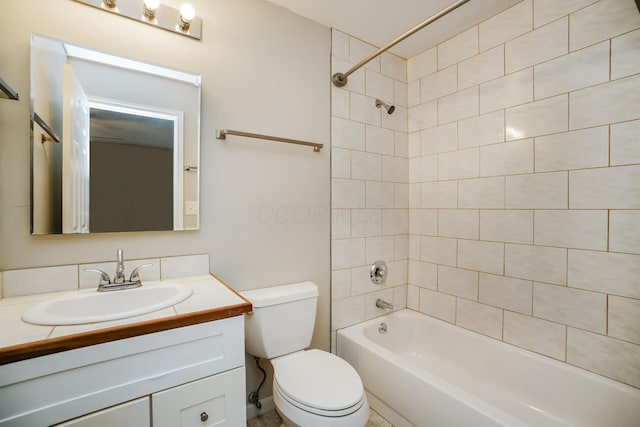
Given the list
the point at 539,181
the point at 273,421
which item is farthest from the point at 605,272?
the point at 273,421

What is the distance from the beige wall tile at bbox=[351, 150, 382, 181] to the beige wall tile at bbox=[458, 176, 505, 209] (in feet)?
1.88

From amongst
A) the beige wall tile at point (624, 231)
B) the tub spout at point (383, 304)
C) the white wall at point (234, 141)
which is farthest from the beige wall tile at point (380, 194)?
the beige wall tile at point (624, 231)

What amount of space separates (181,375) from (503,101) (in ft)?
7.01

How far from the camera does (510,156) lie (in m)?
1.69

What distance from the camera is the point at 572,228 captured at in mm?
1456

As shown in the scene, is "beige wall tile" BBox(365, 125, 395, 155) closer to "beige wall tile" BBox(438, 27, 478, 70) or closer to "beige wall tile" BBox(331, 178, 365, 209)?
"beige wall tile" BBox(331, 178, 365, 209)

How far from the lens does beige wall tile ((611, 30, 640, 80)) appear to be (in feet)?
4.16

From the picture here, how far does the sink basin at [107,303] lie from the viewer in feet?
2.93

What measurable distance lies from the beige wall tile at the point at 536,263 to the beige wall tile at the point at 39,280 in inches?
87.9

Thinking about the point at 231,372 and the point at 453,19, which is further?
the point at 453,19

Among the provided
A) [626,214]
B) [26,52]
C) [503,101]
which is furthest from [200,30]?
[626,214]

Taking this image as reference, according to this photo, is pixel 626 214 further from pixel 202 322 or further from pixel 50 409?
pixel 50 409

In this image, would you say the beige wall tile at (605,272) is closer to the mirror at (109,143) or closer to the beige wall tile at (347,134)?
the beige wall tile at (347,134)

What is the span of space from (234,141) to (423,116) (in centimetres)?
147
